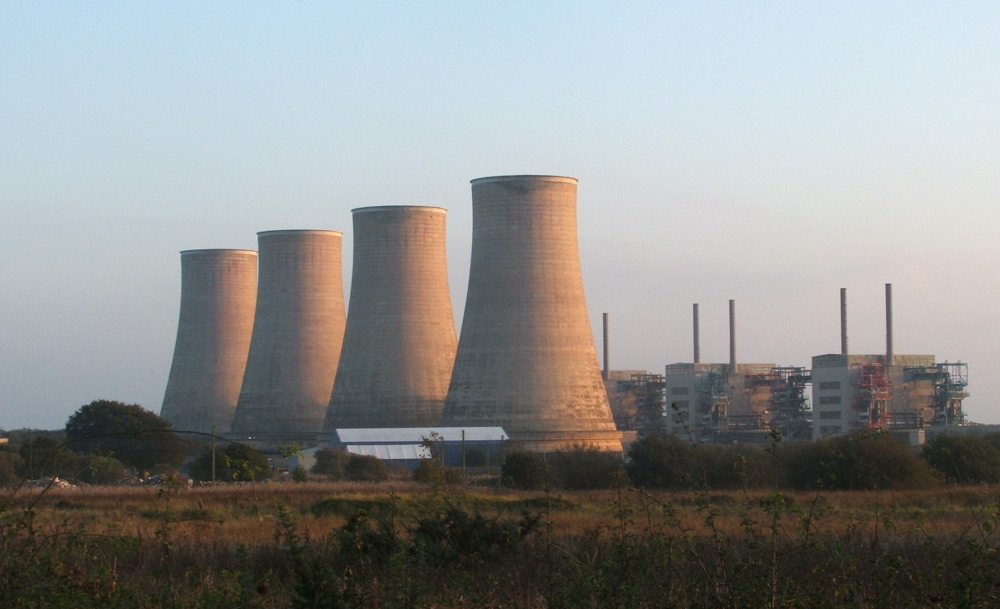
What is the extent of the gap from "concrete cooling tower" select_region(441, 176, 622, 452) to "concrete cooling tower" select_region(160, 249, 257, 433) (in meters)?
10.4

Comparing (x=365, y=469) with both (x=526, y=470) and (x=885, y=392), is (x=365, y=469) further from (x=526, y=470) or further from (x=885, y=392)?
(x=885, y=392)

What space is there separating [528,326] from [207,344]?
44.0 ft

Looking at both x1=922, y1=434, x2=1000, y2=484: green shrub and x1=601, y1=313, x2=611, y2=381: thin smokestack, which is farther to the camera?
x1=601, y1=313, x2=611, y2=381: thin smokestack

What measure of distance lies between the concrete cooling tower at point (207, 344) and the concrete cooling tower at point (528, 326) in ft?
34.0

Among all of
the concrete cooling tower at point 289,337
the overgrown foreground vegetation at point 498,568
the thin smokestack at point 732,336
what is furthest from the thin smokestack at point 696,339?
the overgrown foreground vegetation at point 498,568

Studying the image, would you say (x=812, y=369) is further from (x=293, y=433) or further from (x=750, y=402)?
(x=293, y=433)

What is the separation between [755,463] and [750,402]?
73.1ft

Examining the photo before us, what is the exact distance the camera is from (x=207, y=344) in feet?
120

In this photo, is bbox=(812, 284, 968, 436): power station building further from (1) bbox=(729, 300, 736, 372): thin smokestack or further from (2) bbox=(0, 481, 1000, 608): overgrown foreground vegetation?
(2) bbox=(0, 481, 1000, 608): overgrown foreground vegetation

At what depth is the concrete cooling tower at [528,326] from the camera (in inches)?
1052

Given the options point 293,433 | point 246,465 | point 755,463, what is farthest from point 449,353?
point 246,465

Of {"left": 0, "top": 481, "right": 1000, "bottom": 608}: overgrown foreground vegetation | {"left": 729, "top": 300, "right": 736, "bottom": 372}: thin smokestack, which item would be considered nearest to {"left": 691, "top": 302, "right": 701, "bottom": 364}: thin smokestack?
{"left": 729, "top": 300, "right": 736, "bottom": 372}: thin smokestack

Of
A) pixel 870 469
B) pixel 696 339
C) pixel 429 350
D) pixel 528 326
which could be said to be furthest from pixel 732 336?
pixel 870 469

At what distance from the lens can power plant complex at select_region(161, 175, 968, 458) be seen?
88.8ft
